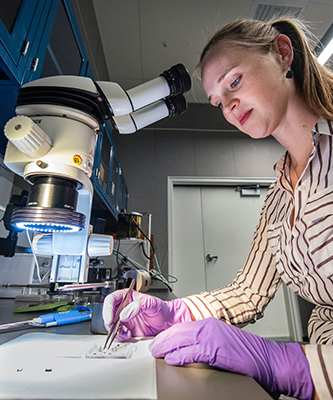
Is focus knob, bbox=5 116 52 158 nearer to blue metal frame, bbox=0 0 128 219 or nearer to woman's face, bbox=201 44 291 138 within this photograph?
blue metal frame, bbox=0 0 128 219

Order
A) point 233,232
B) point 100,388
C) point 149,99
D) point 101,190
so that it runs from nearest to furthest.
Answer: point 100,388 → point 149,99 → point 101,190 → point 233,232

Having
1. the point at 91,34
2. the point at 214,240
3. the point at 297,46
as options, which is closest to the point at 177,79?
the point at 297,46

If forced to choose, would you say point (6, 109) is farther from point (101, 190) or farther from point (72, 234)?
point (101, 190)

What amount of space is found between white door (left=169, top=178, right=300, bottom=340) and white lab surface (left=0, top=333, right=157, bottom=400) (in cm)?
240

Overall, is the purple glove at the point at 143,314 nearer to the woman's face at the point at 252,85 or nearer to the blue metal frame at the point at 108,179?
the woman's face at the point at 252,85

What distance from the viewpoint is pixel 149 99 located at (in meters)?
0.58

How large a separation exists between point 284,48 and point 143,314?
36.7 inches

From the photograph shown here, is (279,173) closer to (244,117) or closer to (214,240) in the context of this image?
(244,117)

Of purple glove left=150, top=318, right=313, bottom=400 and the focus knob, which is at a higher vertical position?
the focus knob

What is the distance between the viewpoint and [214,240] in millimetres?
3037

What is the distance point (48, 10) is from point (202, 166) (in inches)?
104

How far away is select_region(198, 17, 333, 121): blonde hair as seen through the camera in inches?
27.0

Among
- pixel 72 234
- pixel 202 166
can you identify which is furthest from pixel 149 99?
pixel 202 166

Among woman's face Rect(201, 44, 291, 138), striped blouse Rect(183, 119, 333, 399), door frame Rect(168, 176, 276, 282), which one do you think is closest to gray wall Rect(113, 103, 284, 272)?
door frame Rect(168, 176, 276, 282)
